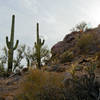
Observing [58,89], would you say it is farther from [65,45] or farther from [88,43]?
[65,45]

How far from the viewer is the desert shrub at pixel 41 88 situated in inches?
186

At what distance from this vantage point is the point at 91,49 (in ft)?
52.1

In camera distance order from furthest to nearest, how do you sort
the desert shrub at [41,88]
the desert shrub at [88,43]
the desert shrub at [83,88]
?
the desert shrub at [88,43] < the desert shrub at [41,88] < the desert shrub at [83,88]

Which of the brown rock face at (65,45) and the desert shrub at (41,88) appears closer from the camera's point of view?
the desert shrub at (41,88)

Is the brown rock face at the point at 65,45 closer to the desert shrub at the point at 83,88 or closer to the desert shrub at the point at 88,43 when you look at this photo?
the desert shrub at the point at 88,43

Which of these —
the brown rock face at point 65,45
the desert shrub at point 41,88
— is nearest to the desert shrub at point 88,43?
the brown rock face at point 65,45

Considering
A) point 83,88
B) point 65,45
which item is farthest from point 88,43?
point 83,88

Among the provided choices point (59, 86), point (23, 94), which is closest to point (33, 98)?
point (23, 94)

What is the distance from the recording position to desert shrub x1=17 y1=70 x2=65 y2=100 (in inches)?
186

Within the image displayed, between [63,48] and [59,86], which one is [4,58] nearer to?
[63,48]

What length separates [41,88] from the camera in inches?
197

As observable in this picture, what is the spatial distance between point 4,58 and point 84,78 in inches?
586

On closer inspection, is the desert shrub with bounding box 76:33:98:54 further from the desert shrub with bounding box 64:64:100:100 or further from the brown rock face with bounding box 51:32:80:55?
the desert shrub with bounding box 64:64:100:100

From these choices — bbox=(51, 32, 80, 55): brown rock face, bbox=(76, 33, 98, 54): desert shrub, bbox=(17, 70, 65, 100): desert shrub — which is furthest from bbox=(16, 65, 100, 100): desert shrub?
bbox=(51, 32, 80, 55): brown rock face
